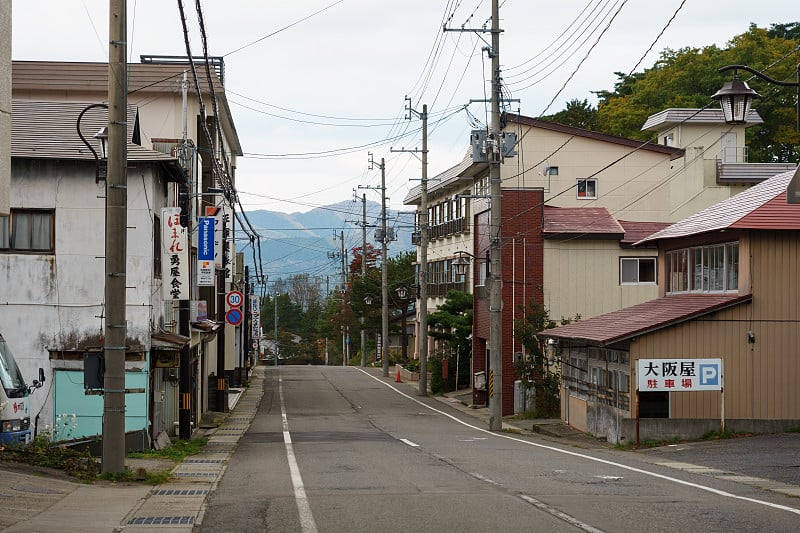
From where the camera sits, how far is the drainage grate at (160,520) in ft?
37.1

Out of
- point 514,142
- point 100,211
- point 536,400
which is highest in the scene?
point 514,142

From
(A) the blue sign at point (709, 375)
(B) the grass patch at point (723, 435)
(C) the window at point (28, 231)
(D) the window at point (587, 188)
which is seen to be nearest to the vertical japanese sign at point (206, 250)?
(C) the window at point (28, 231)

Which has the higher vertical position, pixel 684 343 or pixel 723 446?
pixel 684 343

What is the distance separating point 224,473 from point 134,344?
561 centimetres

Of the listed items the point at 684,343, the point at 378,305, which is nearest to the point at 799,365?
the point at 684,343

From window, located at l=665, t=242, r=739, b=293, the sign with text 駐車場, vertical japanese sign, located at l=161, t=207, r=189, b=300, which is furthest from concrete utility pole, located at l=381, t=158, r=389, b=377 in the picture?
vertical japanese sign, located at l=161, t=207, r=189, b=300

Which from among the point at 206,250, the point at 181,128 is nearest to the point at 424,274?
the point at 181,128

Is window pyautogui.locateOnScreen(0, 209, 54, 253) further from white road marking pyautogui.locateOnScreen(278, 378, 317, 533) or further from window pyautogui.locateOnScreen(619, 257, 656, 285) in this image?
window pyautogui.locateOnScreen(619, 257, 656, 285)

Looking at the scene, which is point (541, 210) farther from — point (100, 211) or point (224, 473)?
point (224, 473)

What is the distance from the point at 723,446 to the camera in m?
22.3

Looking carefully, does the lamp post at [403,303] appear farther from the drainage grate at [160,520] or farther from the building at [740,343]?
the drainage grate at [160,520]

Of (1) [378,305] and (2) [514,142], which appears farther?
(1) [378,305]

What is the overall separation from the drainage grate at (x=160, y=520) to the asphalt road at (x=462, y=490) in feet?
0.81

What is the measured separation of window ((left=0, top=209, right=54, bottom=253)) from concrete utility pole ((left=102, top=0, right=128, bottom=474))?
774 cm
